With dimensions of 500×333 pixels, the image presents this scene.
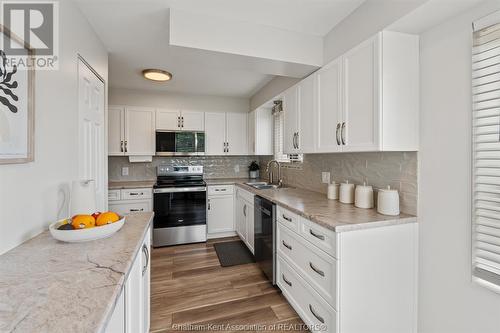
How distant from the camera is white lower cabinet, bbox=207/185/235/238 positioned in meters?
3.53

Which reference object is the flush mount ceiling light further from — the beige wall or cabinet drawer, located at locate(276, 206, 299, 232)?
cabinet drawer, located at locate(276, 206, 299, 232)

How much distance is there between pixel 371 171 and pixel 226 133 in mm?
2629

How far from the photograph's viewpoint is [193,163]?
407 cm

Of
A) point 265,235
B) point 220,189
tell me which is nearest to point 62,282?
point 265,235

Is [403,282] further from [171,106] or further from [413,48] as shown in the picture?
[171,106]

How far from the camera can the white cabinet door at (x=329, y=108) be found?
1784 millimetres

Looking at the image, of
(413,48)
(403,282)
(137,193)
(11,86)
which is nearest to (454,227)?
(403,282)

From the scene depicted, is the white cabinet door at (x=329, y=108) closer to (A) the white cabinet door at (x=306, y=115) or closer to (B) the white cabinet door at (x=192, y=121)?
(A) the white cabinet door at (x=306, y=115)

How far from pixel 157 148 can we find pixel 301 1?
110 inches

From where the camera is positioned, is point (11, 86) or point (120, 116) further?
point (120, 116)

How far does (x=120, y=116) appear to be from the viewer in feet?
11.2

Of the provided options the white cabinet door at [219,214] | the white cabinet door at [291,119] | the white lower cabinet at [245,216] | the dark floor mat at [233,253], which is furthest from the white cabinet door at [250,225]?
the white cabinet door at [291,119]

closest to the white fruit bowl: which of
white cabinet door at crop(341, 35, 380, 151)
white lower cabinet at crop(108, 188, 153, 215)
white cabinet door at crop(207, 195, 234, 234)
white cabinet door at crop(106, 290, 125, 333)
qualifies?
white cabinet door at crop(106, 290, 125, 333)

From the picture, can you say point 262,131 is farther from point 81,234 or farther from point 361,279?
point 81,234
